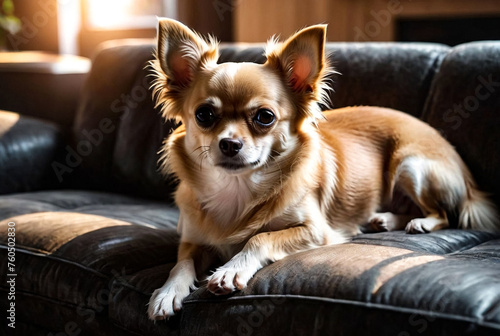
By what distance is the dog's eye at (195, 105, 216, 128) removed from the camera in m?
1.81

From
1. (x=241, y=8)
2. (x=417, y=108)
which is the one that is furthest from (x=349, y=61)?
(x=241, y=8)

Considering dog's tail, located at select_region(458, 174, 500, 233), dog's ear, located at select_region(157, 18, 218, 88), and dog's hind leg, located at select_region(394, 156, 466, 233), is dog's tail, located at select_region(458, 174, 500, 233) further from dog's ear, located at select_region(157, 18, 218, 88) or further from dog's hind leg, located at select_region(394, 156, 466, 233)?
dog's ear, located at select_region(157, 18, 218, 88)

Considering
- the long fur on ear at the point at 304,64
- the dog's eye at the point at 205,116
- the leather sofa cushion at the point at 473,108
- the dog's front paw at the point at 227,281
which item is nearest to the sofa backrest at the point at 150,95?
the leather sofa cushion at the point at 473,108

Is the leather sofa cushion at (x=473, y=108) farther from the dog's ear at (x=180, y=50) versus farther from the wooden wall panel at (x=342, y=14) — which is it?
the wooden wall panel at (x=342, y=14)

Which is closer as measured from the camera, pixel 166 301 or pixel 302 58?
pixel 166 301

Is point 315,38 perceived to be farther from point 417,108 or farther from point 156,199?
point 156,199

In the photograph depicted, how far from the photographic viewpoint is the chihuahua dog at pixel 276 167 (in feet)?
5.84

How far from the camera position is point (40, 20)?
17.1 feet

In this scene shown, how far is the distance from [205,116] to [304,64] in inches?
13.5

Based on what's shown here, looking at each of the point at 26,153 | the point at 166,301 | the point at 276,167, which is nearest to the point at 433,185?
the point at 276,167

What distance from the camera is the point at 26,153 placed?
2879 mm

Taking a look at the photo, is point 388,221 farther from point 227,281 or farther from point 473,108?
point 227,281

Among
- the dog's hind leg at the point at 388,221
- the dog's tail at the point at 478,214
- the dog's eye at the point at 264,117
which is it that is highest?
the dog's eye at the point at 264,117

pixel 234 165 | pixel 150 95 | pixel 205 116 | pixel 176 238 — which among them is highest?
pixel 205 116
